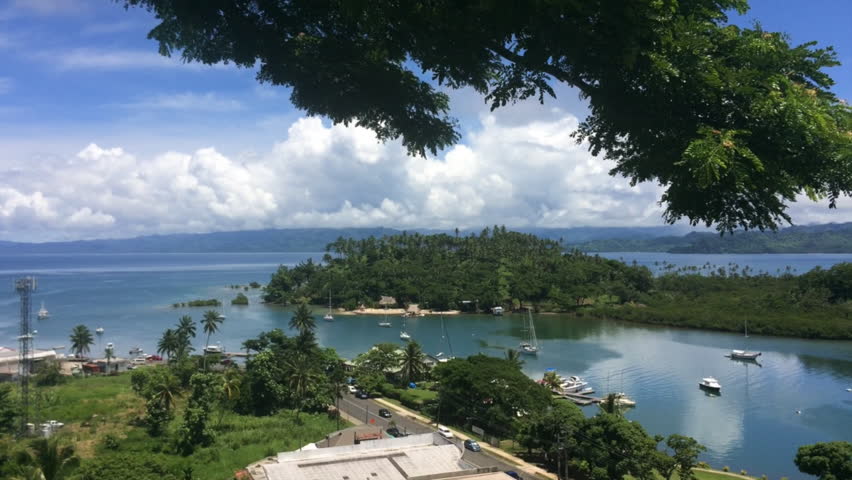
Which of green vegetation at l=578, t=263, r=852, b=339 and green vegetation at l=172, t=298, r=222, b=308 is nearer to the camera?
green vegetation at l=578, t=263, r=852, b=339

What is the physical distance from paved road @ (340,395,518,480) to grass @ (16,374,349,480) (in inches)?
63.9

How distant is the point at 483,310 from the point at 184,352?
33.6 m

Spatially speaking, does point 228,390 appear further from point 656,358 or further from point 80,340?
point 656,358

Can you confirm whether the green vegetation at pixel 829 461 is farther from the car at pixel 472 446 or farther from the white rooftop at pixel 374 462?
the car at pixel 472 446

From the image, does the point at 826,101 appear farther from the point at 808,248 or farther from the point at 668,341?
the point at 808,248

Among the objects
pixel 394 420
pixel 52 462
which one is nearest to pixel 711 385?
pixel 394 420

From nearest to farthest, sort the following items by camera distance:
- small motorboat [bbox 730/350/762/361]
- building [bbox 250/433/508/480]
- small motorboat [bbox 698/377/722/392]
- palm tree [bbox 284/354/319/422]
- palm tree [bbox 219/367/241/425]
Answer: building [bbox 250/433/508/480] → palm tree [bbox 219/367/241/425] → palm tree [bbox 284/354/319/422] → small motorboat [bbox 698/377/722/392] → small motorboat [bbox 730/350/762/361]

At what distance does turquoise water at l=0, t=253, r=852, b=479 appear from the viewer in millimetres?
24734

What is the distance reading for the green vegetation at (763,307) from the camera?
151 feet

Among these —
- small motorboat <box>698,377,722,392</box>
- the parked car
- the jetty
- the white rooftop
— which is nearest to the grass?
the white rooftop

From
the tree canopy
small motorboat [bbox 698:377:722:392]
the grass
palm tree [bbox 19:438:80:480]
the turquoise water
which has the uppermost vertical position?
the tree canopy

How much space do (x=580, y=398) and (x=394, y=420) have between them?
31.9 feet

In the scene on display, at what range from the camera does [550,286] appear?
61.6 m

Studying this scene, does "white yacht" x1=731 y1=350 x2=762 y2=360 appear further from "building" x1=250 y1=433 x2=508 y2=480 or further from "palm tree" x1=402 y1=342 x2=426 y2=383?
"building" x1=250 y1=433 x2=508 y2=480
